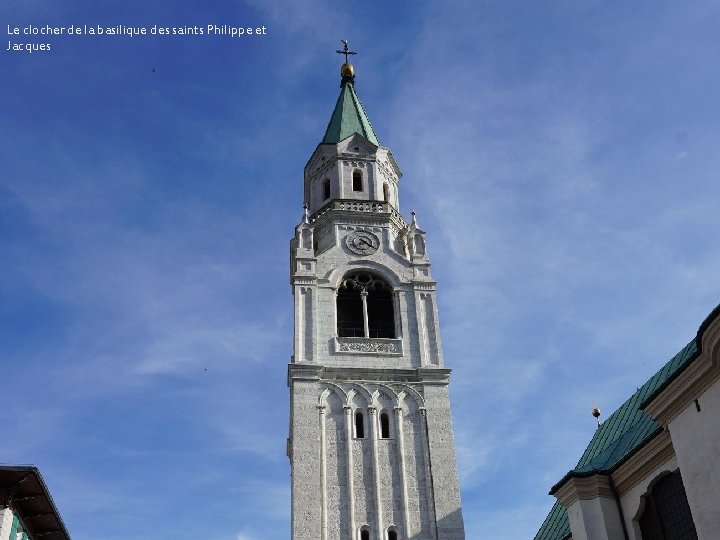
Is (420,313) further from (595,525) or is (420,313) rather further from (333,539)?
(595,525)

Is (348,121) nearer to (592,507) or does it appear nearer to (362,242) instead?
(362,242)

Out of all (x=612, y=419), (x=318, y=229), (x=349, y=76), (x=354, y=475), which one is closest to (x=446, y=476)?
(x=354, y=475)

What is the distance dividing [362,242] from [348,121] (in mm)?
12313

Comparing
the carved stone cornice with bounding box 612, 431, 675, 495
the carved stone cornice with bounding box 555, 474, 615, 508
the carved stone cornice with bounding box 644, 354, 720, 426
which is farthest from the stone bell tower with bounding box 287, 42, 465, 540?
the carved stone cornice with bounding box 644, 354, 720, 426

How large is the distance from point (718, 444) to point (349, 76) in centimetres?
4850

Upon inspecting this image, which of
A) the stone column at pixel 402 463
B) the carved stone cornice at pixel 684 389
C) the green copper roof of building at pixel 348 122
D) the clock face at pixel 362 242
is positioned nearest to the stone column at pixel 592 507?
the carved stone cornice at pixel 684 389

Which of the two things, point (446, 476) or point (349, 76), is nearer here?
point (446, 476)

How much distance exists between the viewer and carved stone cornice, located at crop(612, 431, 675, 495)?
25188 mm

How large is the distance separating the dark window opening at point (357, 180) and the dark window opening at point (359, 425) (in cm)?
1729

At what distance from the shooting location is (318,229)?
51.0 m

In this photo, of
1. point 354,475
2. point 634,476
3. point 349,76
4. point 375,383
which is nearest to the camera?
point 634,476

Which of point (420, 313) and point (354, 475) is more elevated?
point (420, 313)

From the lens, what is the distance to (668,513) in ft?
82.9

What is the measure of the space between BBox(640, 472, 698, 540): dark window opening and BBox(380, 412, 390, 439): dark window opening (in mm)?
16136
